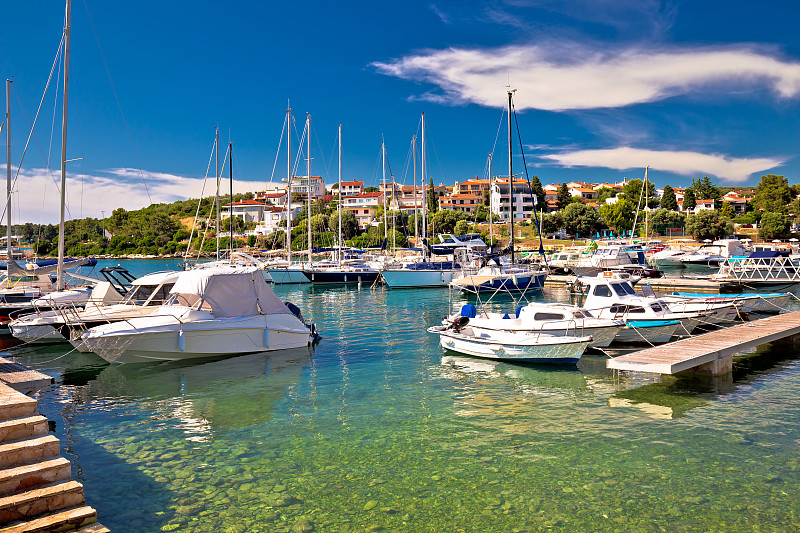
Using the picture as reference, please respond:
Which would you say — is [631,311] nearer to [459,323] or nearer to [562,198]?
[459,323]

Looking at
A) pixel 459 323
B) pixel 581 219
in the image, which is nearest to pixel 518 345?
pixel 459 323

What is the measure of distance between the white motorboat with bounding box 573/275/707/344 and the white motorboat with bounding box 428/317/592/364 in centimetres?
309

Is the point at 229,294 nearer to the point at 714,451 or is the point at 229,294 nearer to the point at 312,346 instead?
the point at 312,346

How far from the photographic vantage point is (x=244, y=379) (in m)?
17.4

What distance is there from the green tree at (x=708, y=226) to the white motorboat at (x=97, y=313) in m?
Answer: 103

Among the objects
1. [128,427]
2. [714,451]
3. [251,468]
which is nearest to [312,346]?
[128,427]

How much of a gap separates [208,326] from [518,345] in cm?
1088

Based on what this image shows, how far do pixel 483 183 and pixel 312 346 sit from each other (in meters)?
133

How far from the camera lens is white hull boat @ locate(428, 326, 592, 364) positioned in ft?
59.3

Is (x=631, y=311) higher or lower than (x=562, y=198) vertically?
lower

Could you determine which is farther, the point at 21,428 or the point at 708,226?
the point at 708,226

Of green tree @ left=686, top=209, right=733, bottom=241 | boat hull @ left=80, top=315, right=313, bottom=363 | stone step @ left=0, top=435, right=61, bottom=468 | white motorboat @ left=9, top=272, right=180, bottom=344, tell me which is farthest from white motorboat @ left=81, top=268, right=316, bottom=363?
green tree @ left=686, top=209, right=733, bottom=241

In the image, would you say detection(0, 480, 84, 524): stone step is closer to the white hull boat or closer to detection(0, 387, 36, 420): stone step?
detection(0, 387, 36, 420): stone step

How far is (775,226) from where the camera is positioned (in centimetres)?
9744
